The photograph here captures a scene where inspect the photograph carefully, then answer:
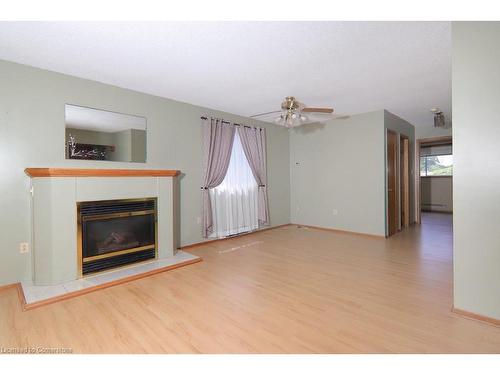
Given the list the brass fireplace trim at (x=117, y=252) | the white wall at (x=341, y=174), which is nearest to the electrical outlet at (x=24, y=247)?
the brass fireplace trim at (x=117, y=252)

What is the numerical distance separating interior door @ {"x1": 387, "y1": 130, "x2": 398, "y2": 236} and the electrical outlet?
17.8 feet

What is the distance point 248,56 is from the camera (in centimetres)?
243

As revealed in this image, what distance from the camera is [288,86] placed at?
326cm

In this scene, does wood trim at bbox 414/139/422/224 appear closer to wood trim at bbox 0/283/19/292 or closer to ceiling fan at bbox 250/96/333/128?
ceiling fan at bbox 250/96/333/128

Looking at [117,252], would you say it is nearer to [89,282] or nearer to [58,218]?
[89,282]

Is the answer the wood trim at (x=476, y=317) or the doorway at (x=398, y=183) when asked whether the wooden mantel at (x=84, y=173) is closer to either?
the wood trim at (x=476, y=317)

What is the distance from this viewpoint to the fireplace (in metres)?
2.73

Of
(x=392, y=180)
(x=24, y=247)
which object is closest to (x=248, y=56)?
(x=24, y=247)

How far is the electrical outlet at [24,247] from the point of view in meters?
2.60

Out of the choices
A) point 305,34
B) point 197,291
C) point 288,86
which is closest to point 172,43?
point 305,34

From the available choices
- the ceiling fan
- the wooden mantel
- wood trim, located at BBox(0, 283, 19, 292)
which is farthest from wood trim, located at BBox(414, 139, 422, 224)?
wood trim, located at BBox(0, 283, 19, 292)

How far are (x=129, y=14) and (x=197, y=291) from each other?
238 centimetres
